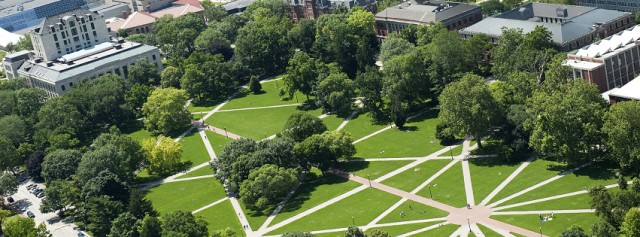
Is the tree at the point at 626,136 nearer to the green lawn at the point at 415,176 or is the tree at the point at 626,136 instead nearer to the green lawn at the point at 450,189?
the green lawn at the point at 450,189

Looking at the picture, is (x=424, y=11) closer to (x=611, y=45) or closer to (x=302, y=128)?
(x=611, y=45)

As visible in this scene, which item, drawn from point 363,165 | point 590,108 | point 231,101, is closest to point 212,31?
point 231,101

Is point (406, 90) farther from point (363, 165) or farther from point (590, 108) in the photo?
point (590, 108)

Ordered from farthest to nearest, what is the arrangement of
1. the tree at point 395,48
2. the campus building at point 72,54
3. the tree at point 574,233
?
the campus building at point 72,54 → the tree at point 395,48 → the tree at point 574,233

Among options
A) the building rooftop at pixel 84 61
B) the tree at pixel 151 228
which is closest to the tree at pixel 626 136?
the tree at pixel 151 228

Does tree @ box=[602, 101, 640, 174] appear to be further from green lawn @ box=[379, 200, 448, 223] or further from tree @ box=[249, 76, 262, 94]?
tree @ box=[249, 76, 262, 94]

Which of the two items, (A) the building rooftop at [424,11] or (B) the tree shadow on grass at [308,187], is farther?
(A) the building rooftop at [424,11]
